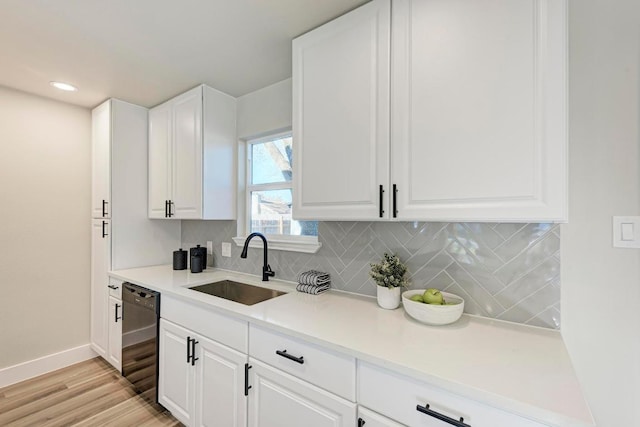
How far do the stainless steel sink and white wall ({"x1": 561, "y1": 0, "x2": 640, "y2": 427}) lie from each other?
1.50 m

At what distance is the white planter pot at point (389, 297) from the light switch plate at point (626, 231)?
33.6 inches

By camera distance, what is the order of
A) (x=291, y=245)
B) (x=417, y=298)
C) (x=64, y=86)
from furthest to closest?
1. (x=64, y=86)
2. (x=291, y=245)
3. (x=417, y=298)

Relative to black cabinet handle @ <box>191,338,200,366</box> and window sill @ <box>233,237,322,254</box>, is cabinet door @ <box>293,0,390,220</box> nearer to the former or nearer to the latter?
window sill @ <box>233,237,322,254</box>

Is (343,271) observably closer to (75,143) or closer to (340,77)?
(340,77)

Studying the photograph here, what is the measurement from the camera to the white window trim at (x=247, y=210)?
6.78ft

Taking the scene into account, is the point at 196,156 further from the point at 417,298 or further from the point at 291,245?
the point at 417,298

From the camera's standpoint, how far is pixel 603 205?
1.10m

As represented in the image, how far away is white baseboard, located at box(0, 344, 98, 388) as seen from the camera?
2.27 meters

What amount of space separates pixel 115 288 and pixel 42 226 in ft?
2.81

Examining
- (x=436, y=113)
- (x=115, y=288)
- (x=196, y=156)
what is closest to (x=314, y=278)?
(x=436, y=113)

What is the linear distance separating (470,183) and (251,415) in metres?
1.42

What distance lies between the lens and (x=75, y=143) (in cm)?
262

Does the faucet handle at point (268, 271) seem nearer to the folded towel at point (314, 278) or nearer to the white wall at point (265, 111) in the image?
the folded towel at point (314, 278)

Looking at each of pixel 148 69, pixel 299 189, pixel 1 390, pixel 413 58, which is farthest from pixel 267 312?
pixel 1 390
